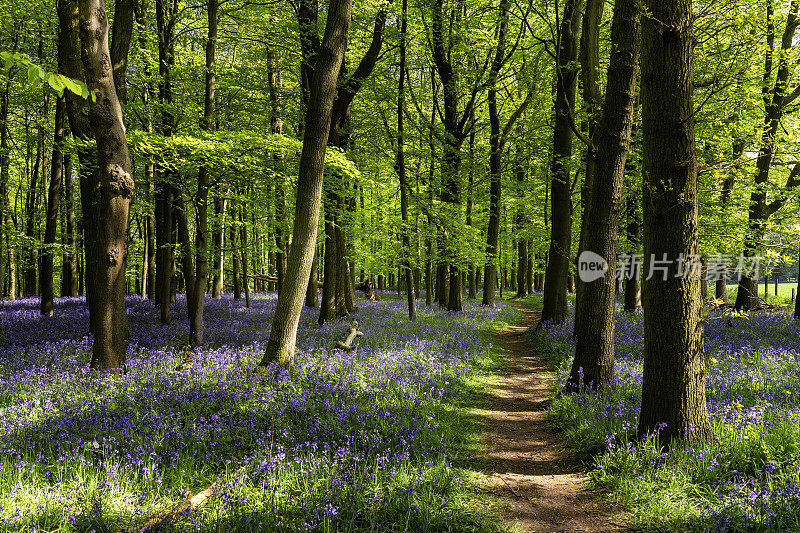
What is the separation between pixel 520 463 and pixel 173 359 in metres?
6.40

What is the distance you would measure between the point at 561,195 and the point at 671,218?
373 inches

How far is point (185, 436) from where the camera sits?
4922mm

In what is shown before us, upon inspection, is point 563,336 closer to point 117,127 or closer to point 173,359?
point 173,359

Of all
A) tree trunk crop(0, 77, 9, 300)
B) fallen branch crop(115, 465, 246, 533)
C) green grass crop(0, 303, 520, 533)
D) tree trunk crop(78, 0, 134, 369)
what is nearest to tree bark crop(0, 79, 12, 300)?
tree trunk crop(0, 77, 9, 300)

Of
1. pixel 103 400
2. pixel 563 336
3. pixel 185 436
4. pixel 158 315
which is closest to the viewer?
pixel 185 436

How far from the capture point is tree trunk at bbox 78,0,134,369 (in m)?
6.86

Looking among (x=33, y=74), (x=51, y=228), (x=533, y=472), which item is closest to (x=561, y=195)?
(x=533, y=472)

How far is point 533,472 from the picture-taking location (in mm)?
4855

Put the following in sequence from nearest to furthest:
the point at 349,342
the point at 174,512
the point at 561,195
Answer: the point at 174,512 → the point at 349,342 → the point at 561,195

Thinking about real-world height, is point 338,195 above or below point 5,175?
below

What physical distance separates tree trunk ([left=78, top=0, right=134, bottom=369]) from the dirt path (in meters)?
6.44

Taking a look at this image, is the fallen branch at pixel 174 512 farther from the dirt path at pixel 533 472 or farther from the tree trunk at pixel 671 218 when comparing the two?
the tree trunk at pixel 671 218

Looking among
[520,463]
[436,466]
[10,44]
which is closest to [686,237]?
[520,463]

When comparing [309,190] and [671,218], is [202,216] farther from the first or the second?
[671,218]
